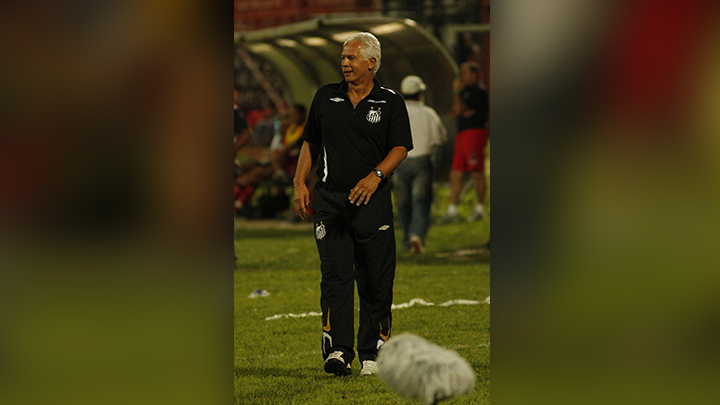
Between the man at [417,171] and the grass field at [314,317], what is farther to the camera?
the man at [417,171]

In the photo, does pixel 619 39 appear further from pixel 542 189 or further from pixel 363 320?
pixel 363 320

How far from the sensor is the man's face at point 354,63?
5.84 metres

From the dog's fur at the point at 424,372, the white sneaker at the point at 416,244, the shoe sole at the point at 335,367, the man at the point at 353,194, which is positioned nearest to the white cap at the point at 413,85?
the white sneaker at the point at 416,244

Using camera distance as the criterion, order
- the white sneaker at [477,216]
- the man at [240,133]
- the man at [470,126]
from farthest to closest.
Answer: the white sneaker at [477,216], the man at [470,126], the man at [240,133]

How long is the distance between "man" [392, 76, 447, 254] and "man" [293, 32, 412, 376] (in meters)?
6.37

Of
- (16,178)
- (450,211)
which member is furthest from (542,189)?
(450,211)

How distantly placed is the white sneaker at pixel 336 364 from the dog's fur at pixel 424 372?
1717 mm

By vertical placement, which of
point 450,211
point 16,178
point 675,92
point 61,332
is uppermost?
point 675,92

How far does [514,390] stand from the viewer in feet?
11.4

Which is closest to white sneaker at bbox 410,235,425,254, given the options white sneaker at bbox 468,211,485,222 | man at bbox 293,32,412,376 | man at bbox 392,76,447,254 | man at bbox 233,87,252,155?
man at bbox 392,76,447,254

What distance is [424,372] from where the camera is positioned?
13.3 feet

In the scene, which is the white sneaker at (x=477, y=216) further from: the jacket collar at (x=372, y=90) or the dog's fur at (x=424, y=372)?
the dog's fur at (x=424, y=372)

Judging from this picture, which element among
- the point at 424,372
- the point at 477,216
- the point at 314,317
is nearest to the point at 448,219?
the point at 477,216

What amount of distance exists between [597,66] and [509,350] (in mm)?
934
